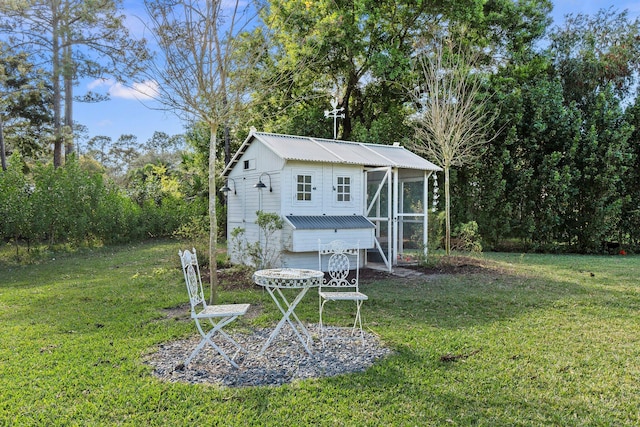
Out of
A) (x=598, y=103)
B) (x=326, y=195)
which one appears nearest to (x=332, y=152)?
(x=326, y=195)

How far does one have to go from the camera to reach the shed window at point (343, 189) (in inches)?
362

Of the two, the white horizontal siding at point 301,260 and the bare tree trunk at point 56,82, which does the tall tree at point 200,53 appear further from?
the bare tree trunk at point 56,82

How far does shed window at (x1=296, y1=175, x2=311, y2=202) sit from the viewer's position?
8.66 m

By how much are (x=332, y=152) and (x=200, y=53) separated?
462 centimetres

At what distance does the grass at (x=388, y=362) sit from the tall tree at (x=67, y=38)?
483 inches

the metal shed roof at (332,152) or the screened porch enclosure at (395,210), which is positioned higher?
the metal shed roof at (332,152)

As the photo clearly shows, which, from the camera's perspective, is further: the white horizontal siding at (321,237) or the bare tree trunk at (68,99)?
the bare tree trunk at (68,99)

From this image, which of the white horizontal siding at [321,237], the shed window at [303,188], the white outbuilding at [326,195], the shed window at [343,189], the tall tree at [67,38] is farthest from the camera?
the tall tree at [67,38]

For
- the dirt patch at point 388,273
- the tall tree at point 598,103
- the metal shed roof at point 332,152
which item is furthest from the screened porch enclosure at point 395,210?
the tall tree at point 598,103

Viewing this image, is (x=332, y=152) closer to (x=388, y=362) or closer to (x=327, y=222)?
(x=327, y=222)

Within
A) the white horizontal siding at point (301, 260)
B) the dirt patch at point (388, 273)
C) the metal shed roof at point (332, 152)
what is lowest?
the dirt patch at point (388, 273)

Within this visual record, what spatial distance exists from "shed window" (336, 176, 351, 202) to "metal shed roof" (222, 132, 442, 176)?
43 cm

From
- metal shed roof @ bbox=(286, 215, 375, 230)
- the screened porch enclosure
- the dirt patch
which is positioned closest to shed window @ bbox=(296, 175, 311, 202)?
metal shed roof @ bbox=(286, 215, 375, 230)

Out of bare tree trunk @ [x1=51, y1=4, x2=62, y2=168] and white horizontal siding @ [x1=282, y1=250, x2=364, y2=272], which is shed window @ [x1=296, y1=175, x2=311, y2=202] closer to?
white horizontal siding @ [x1=282, y1=250, x2=364, y2=272]
